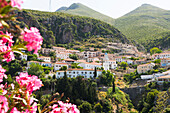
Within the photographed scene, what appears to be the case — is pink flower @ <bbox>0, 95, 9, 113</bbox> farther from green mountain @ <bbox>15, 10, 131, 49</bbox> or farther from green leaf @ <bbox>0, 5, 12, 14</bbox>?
green mountain @ <bbox>15, 10, 131, 49</bbox>

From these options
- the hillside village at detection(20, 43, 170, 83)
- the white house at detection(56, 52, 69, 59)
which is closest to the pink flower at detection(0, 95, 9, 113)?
the hillside village at detection(20, 43, 170, 83)

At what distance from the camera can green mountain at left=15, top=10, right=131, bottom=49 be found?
95.8 meters

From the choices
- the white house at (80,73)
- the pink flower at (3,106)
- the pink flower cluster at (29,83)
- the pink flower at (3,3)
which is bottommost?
the white house at (80,73)

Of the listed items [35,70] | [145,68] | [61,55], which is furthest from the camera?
[61,55]

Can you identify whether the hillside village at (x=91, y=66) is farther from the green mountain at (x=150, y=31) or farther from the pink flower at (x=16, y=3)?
the pink flower at (x=16, y=3)

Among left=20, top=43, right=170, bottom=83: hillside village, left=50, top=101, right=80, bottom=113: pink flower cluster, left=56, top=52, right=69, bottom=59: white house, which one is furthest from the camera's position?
left=56, top=52, right=69, bottom=59: white house

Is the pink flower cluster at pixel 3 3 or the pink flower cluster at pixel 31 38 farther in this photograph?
the pink flower cluster at pixel 31 38

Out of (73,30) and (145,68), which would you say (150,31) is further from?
(145,68)

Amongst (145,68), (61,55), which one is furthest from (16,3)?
(61,55)

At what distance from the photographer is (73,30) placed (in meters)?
111

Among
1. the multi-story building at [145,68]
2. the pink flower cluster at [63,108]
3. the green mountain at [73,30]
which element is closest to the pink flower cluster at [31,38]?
the pink flower cluster at [63,108]

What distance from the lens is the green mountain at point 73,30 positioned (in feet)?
314

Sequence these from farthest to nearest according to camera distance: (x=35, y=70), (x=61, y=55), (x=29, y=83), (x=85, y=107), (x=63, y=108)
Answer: (x=61, y=55) < (x=35, y=70) < (x=85, y=107) < (x=29, y=83) < (x=63, y=108)

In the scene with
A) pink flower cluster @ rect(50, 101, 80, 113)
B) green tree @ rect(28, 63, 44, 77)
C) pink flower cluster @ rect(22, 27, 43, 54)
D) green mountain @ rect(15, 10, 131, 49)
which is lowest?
green tree @ rect(28, 63, 44, 77)
